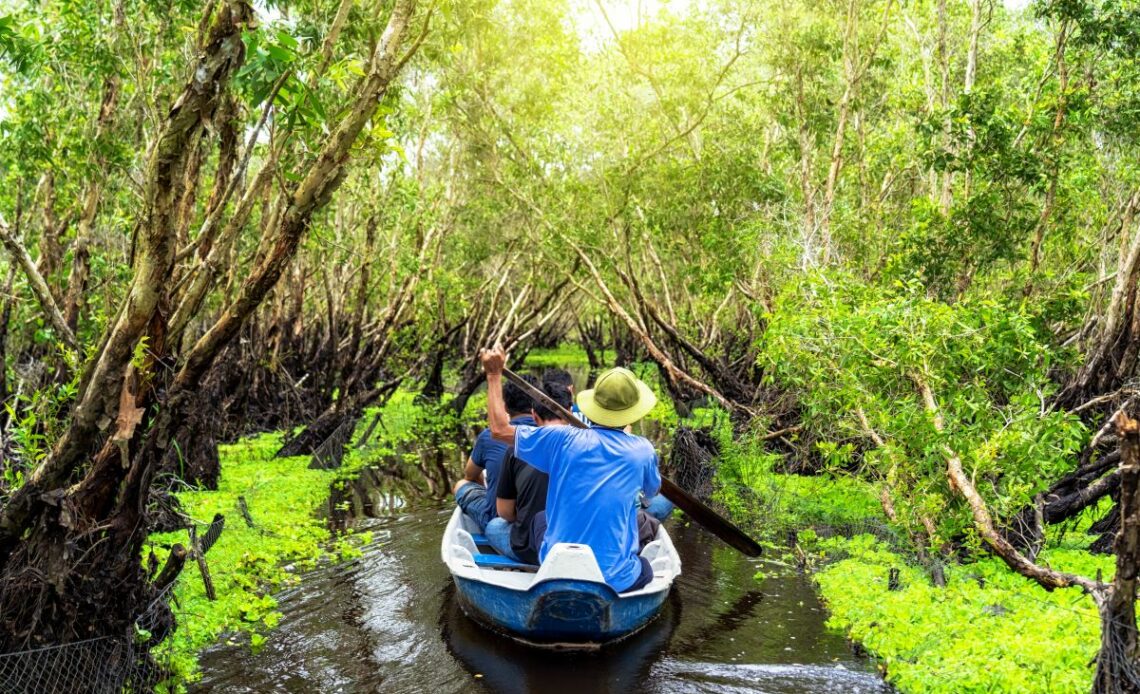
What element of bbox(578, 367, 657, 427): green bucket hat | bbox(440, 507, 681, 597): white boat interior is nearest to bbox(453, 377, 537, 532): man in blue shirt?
bbox(440, 507, 681, 597): white boat interior

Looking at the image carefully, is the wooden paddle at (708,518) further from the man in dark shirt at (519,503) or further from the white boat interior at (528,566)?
the man in dark shirt at (519,503)

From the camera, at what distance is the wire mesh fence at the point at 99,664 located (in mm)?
3699

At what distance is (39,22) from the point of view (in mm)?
6121

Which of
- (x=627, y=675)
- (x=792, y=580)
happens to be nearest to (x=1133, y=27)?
(x=792, y=580)

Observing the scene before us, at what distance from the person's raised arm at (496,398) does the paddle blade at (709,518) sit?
2.34 metres

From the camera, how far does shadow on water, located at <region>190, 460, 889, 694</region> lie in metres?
5.20

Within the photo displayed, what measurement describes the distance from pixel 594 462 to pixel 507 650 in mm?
1561

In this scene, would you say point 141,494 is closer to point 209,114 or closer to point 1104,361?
point 209,114

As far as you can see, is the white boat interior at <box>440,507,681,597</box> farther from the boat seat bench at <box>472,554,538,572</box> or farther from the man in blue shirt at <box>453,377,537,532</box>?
the man in blue shirt at <box>453,377,537,532</box>

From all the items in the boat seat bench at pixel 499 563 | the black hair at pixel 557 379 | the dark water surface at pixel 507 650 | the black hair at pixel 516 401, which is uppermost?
the black hair at pixel 557 379

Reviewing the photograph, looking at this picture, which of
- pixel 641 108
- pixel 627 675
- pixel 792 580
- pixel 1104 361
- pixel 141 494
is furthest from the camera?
pixel 641 108

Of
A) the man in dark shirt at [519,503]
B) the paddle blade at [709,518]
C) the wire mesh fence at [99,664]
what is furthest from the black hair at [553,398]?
the wire mesh fence at [99,664]

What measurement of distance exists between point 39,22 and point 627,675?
6.39m

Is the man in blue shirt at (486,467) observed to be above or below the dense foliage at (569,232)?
below
